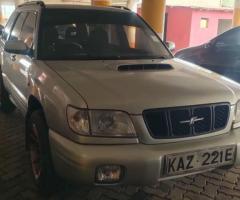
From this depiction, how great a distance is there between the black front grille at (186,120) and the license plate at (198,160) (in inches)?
6.0

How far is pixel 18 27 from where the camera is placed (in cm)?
451

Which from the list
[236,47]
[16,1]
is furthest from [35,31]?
[16,1]

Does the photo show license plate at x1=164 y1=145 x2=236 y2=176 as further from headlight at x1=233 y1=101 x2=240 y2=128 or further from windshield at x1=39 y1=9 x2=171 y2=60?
windshield at x1=39 y1=9 x2=171 y2=60

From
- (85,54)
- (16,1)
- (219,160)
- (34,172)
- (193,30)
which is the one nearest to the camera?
(219,160)

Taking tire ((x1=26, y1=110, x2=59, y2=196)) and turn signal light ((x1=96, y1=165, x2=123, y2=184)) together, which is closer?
turn signal light ((x1=96, y1=165, x2=123, y2=184))

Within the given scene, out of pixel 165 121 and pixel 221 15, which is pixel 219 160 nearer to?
pixel 165 121

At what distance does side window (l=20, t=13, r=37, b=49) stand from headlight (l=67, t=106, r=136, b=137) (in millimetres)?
1387

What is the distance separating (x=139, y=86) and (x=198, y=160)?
0.69 metres

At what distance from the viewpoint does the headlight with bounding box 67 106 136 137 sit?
2496mm

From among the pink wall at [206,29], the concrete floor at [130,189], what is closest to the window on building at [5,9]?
the pink wall at [206,29]

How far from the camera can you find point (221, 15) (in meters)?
20.2

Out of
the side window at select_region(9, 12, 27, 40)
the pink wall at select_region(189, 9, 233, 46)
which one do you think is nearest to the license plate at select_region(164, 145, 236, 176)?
the side window at select_region(9, 12, 27, 40)

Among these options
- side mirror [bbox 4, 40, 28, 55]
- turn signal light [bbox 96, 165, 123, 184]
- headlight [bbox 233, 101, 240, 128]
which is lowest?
turn signal light [bbox 96, 165, 123, 184]

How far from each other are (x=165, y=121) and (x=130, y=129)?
0.86 feet
